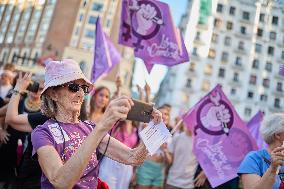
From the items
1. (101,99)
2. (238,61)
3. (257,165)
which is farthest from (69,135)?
(238,61)

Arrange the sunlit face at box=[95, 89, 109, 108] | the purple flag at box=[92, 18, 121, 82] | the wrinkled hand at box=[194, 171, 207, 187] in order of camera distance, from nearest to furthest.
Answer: the sunlit face at box=[95, 89, 109, 108]
the wrinkled hand at box=[194, 171, 207, 187]
the purple flag at box=[92, 18, 121, 82]

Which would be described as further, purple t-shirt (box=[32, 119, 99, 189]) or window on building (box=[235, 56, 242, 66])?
window on building (box=[235, 56, 242, 66])

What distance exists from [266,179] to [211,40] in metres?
55.3

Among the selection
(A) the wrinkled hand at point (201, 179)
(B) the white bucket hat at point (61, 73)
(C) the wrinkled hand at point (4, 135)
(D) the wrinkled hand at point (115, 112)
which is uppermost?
(B) the white bucket hat at point (61, 73)

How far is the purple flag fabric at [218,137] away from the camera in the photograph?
5348 mm

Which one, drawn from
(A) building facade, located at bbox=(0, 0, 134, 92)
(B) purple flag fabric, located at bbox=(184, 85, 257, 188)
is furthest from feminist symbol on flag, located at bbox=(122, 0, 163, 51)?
(A) building facade, located at bbox=(0, 0, 134, 92)

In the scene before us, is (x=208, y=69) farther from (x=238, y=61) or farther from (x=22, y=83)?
(x=22, y=83)

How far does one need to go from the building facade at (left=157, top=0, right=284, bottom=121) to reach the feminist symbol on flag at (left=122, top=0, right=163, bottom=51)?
158 feet

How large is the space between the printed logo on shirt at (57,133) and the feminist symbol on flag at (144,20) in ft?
12.5

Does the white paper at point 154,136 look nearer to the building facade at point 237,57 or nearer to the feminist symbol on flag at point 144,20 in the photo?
the feminist symbol on flag at point 144,20

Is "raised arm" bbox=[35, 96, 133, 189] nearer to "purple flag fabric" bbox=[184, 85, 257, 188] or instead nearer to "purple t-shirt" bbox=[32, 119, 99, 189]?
"purple t-shirt" bbox=[32, 119, 99, 189]

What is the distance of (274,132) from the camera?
313 centimetres

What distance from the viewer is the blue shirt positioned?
293 cm

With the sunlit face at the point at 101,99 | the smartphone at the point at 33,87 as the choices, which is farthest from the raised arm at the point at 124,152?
the sunlit face at the point at 101,99
